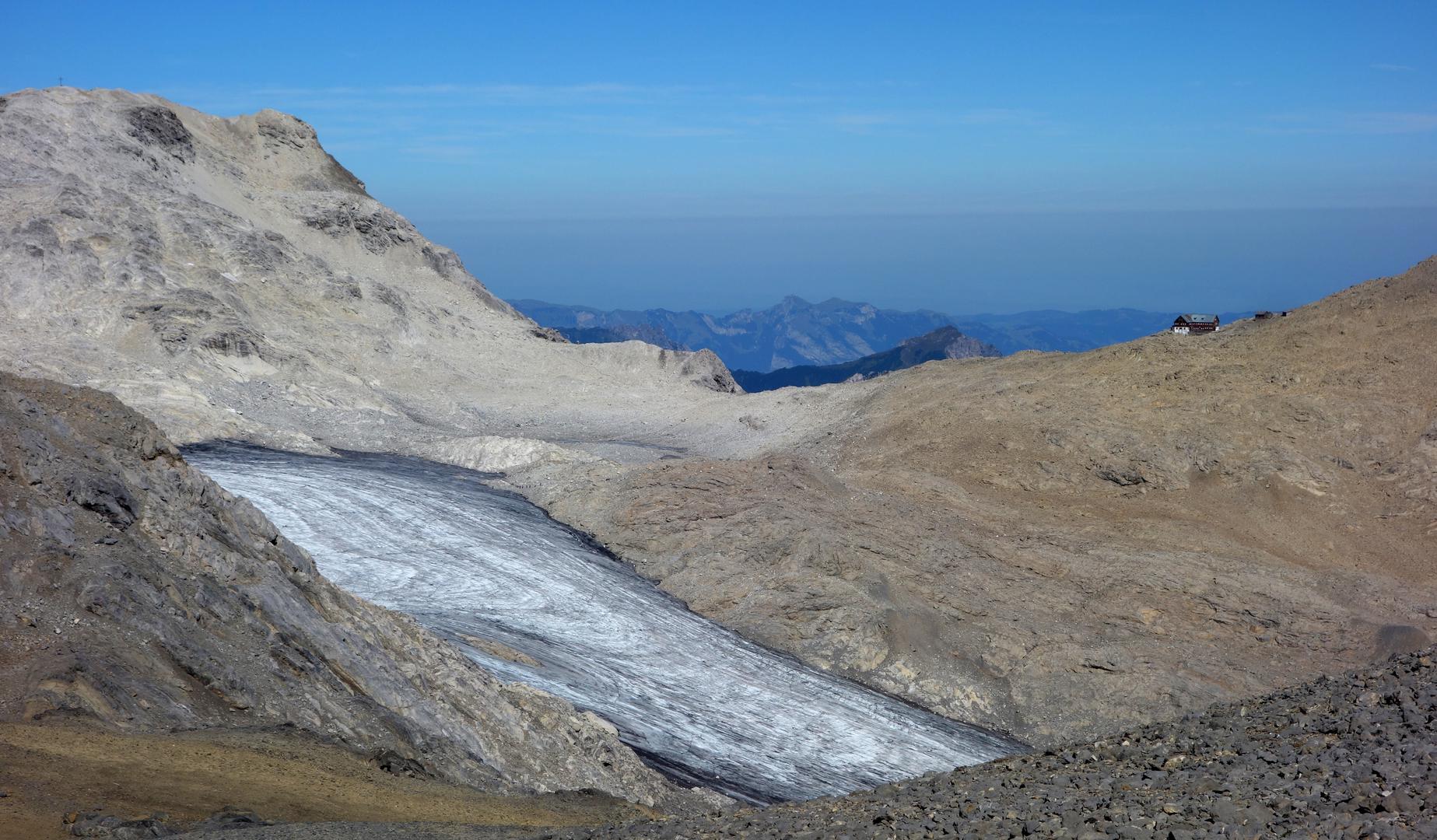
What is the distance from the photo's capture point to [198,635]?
16.2 meters

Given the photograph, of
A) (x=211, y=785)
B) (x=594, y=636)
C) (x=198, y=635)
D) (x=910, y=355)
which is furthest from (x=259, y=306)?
(x=910, y=355)

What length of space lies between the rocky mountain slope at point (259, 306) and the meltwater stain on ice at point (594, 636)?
222 inches

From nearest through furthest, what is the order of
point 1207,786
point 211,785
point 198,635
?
point 1207,786 < point 211,785 < point 198,635

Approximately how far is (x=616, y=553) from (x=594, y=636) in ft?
19.5

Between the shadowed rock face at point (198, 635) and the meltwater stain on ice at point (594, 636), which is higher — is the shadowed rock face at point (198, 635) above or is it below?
above

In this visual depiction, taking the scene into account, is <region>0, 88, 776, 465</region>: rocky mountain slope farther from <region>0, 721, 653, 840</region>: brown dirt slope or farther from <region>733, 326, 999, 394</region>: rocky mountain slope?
<region>733, 326, 999, 394</region>: rocky mountain slope

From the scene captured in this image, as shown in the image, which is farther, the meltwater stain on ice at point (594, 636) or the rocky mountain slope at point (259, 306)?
the rocky mountain slope at point (259, 306)

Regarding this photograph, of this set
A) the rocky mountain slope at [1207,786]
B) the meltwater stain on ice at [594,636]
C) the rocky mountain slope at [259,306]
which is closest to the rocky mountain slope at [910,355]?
the rocky mountain slope at [259,306]

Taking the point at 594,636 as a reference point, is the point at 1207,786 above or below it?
above

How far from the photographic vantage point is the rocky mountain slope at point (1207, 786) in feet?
33.7

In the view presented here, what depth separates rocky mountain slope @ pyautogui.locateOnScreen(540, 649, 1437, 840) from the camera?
33.7ft

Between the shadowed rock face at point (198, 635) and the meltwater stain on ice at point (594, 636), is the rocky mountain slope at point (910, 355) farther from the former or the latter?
the shadowed rock face at point (198, 635)

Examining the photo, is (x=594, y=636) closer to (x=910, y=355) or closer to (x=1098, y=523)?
(x=1098, y=523)

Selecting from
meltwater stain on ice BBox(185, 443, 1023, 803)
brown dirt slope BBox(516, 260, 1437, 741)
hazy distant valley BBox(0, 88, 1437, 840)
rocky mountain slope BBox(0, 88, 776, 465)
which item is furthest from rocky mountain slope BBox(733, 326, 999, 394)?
meltwater stain on ice BBox(185, 443, 1023, 803)
